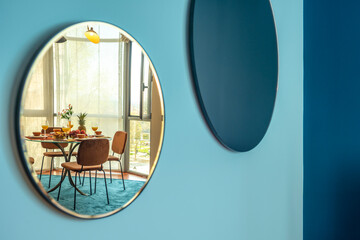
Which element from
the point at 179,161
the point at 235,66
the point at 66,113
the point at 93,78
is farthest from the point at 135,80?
the point at 235,66

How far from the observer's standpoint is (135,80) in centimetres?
100

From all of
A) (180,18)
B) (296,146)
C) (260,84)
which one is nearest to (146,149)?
(180,18)

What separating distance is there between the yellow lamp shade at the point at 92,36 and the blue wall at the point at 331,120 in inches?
65.0

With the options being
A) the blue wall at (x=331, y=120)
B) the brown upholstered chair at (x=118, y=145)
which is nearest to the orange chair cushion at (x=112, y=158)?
the brown upholstered chair at (x=118, y=145)

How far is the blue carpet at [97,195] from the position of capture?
85 centimetres

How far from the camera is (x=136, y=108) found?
1014 mm

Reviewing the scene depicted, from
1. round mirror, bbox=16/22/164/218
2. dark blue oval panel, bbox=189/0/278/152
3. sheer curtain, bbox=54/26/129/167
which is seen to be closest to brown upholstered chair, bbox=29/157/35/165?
round mirror, bbox=16/22/164/218

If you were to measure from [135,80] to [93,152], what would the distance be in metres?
0.29

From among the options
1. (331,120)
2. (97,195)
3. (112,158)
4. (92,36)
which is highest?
(92,36)

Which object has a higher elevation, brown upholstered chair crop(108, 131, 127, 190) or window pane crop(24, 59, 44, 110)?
window pane crop(24, 59, 44, 110)

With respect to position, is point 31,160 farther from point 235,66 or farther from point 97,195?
point 235,66

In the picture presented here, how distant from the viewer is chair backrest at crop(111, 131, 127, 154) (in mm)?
964

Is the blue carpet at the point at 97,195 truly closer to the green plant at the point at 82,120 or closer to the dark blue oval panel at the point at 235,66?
the green plant at the point at 82,120

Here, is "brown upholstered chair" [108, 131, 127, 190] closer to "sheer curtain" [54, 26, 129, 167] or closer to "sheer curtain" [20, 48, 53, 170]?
"sheer curtain" [54, 26, 129, 167]
